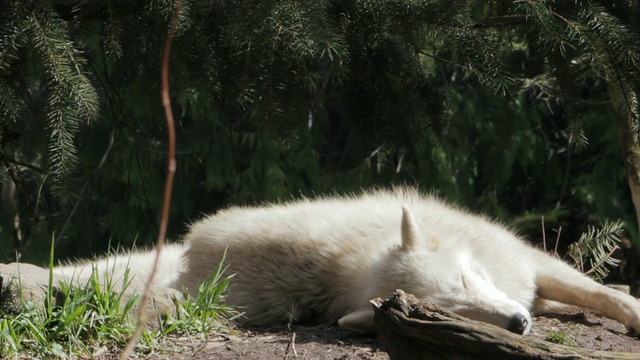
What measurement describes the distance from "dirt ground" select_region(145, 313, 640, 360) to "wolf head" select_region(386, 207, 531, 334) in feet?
1.06

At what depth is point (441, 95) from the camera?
4.71m

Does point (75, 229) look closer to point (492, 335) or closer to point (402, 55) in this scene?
point (402, 55)

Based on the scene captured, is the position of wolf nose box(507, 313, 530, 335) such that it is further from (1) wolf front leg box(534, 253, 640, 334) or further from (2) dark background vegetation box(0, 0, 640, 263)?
(2) dark background vegetation box(0, 0, 640, 263)

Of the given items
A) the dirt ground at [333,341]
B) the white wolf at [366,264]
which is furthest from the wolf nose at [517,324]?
the dirt ground at [333,341]

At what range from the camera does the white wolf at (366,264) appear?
4.02 meters

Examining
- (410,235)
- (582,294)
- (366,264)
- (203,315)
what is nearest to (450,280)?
(410,235)

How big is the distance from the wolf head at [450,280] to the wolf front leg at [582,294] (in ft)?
1.74

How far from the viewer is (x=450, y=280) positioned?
390 cm

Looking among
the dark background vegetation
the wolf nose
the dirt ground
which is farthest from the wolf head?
the dark background vegetation

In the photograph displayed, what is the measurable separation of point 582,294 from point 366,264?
47.6 inches

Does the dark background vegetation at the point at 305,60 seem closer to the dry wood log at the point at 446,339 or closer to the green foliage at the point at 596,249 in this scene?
the green foliage at the point at 596,249

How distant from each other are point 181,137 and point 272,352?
5418mm

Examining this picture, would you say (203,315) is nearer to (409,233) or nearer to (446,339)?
(409,233)

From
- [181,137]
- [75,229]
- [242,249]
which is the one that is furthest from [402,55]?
[75,229]
